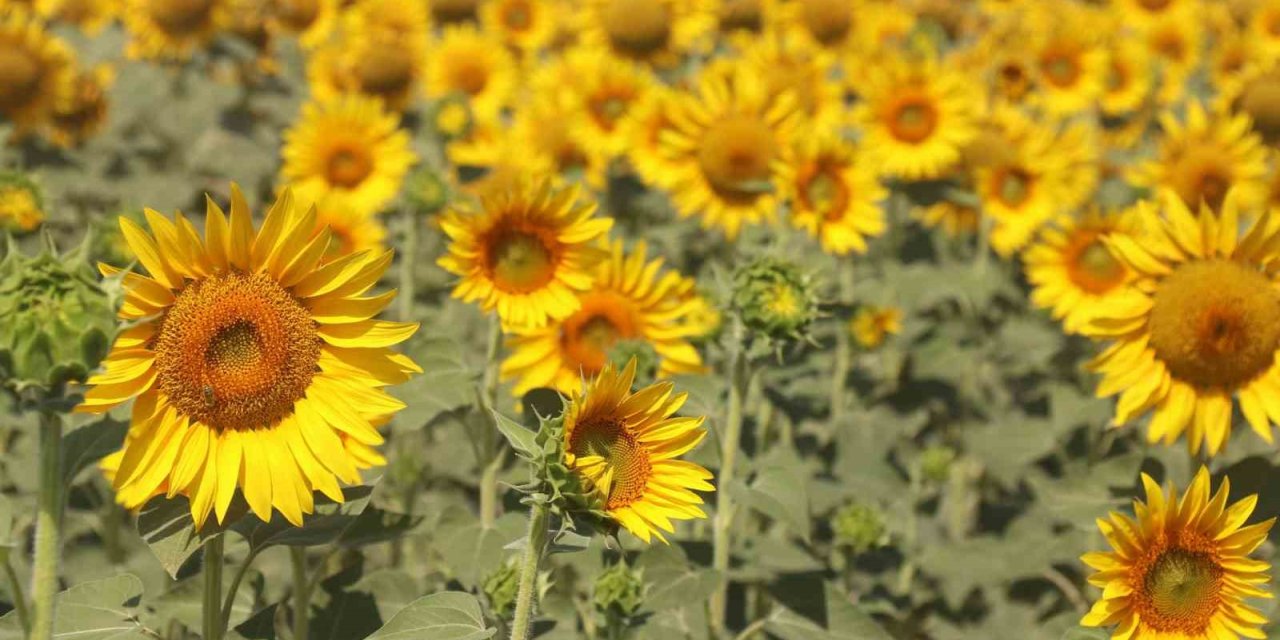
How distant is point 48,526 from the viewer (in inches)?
81.9

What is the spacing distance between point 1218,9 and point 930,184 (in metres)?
5.02

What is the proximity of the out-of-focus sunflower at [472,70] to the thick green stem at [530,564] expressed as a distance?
4768mm

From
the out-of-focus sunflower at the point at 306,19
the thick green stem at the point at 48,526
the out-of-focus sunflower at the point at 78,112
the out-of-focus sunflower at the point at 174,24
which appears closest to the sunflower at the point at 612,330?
the thick green stem at the point at 48,526

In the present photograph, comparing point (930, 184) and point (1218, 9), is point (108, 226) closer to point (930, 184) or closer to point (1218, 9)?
point (930, 184)

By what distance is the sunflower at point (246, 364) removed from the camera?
2072 mm

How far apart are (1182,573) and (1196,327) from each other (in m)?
0.73

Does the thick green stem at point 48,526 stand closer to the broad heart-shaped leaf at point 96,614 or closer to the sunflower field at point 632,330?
the sunflower field at point 632,330

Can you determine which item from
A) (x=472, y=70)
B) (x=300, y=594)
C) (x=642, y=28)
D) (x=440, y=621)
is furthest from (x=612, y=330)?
(x=472, y=70)

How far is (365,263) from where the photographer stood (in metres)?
2.18

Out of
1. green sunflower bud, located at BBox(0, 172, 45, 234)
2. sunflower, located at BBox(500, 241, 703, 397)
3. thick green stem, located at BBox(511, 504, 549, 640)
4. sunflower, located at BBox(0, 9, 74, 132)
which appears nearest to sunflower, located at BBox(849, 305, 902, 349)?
sunflower, located at BBox(500, 241, 703, 397)

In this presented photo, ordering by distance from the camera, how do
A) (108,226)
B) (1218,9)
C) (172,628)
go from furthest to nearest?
(1218,9) < (108,226) < (172,628)

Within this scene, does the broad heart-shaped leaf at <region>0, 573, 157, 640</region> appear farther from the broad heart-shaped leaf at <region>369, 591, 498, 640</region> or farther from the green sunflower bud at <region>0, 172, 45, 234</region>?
the green sunflower bud at <region>0, 172, 45, 234</region>

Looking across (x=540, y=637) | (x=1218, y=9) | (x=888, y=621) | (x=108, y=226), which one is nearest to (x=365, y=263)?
(x=540, y=637)

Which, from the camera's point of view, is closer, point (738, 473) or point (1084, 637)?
point (1084, 637)
